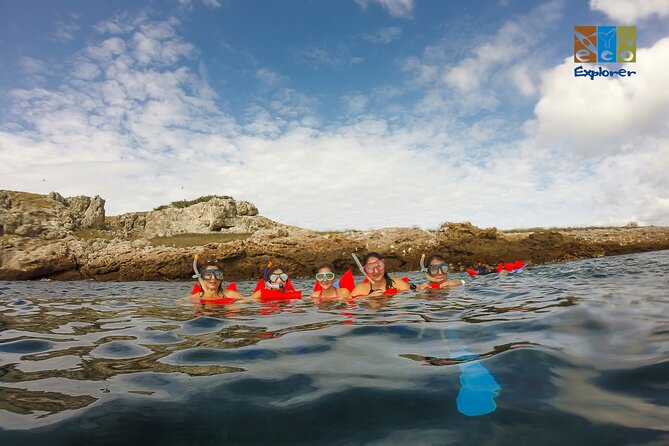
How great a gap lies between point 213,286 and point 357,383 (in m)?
6.41

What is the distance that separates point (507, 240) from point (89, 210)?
43.7 m

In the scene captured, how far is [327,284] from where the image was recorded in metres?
7.90

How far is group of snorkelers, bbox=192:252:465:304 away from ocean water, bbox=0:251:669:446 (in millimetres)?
3194

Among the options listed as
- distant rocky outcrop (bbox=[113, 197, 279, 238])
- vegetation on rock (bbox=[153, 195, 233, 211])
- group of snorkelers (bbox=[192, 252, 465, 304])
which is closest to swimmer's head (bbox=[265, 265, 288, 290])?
group of snorkelers (bbox=[192, 252, 465, 304])

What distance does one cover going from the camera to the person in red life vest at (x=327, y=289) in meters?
7.79

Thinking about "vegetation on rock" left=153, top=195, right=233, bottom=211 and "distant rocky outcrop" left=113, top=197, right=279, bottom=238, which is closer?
"distant rocky outcrop" left=113, top=197, right=279, bottom=238

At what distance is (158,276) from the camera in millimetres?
21172

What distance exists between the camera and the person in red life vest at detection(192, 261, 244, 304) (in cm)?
804

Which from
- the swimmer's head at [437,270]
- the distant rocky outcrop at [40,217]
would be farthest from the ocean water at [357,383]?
the distant rocky outcrop at [40,217]

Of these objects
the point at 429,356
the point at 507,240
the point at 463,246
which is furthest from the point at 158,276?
the point at 429,356

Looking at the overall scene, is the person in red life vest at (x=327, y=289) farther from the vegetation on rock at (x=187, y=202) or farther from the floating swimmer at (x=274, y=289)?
the vegetation on rock at (x=187, y=202)

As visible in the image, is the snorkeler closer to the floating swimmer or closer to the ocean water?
the floating swimmer

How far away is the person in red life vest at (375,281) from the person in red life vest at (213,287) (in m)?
2.78

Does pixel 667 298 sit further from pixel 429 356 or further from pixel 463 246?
pixel 463 246
